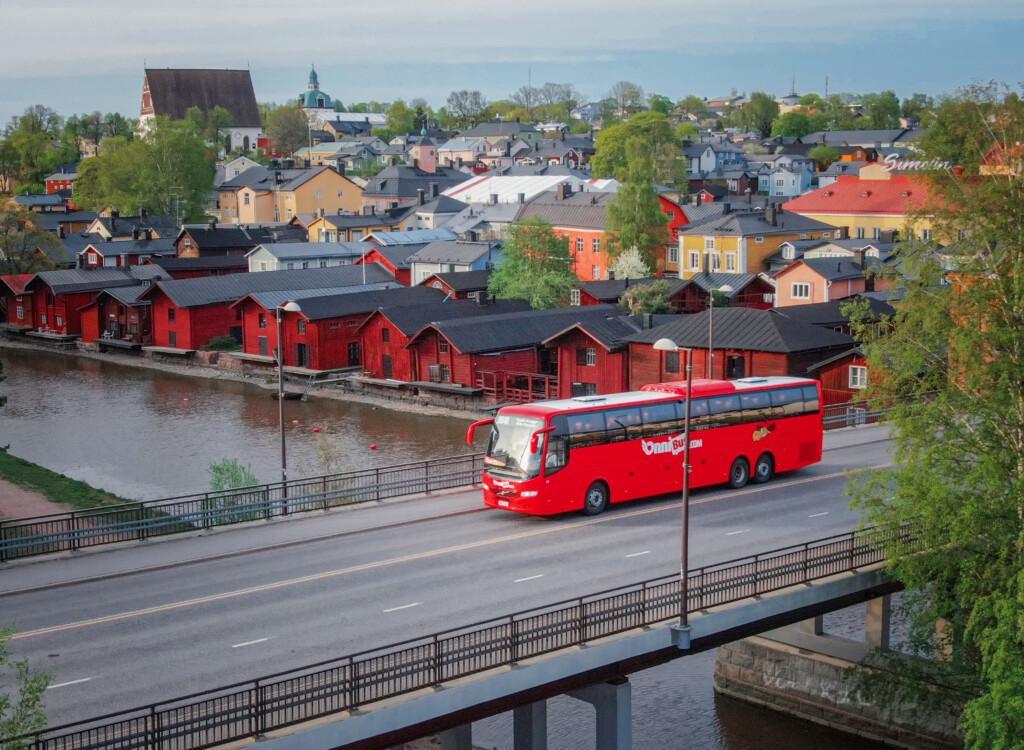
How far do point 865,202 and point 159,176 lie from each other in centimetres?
6810

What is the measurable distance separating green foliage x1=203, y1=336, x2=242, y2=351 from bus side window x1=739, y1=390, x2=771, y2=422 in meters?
48.1

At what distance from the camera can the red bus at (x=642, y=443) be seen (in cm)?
2869

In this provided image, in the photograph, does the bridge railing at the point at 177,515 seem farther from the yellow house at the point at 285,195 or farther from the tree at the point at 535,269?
the yellow house at the point at 285,195

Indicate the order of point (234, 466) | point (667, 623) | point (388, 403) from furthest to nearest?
point (388, 403) → point (234, 466) → point (667, 623)

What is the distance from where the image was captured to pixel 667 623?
20891mm

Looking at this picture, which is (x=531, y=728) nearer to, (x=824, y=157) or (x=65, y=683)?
(x=65, y=683)

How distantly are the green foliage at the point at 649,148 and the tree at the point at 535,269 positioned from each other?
50202 millimetres

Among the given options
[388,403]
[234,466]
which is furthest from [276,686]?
[388,403]

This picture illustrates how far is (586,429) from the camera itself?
29203 mm

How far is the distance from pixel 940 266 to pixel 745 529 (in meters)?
7.29

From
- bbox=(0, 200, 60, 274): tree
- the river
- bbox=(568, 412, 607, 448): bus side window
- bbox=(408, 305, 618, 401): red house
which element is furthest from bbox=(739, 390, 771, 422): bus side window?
bbox=(0, 200, 60, 274): tree

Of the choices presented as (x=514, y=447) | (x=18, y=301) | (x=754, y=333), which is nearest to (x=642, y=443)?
(x=514, y=447)

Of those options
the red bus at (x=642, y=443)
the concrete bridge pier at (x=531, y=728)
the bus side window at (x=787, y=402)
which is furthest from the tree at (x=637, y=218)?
the concrete bridge pier at (x=531, y=728)

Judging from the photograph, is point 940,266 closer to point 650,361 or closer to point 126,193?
point 650,361
